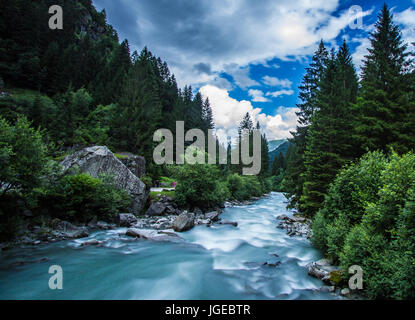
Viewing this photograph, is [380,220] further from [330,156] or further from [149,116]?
[149,116]

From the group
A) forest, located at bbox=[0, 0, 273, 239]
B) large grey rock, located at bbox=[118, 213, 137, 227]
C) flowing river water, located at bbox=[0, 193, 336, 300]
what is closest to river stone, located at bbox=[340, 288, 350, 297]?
flowing river water, located at bbox=[0, 193, 336, 300]

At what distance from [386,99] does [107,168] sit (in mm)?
22573

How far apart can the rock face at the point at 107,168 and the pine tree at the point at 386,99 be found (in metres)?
18.6

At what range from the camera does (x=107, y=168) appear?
Result: 715 inches

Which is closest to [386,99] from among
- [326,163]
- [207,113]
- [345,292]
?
[326,163]

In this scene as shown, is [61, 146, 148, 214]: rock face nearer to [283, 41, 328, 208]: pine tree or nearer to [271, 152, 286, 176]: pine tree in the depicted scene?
[283, 41, 328, 208]: pine tree

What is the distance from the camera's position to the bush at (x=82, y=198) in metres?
13.5

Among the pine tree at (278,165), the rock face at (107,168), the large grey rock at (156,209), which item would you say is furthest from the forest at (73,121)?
the pine tree at (278,165)

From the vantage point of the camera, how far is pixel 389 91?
15.5m

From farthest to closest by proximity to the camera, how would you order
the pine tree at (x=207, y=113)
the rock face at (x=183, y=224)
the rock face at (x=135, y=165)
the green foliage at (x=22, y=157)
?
1. the pine tree at (x=207, y=113)
2. the rock face at (x=135, y=165)
3. the rock face at (x=183, y=224)
4. the green foliage at (x=22, y=157)

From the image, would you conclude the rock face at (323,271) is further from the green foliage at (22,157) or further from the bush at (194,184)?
the bush at (194,184)

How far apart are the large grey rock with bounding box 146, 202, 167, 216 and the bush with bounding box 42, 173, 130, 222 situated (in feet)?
12.0

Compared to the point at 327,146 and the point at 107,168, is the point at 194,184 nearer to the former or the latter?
the point at 107,168
